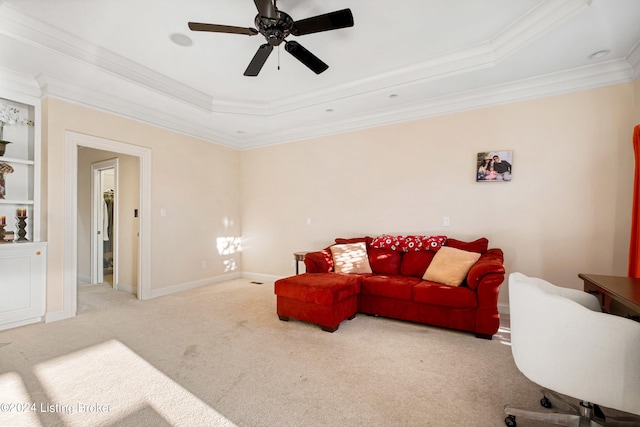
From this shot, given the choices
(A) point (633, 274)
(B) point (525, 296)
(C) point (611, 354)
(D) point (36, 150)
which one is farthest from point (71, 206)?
(A) point (633, 274)

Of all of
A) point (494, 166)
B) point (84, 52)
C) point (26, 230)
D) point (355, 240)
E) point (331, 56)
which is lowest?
point (355, 240)

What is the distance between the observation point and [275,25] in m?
2.24

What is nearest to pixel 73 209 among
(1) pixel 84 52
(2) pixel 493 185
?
(1) pixel 84 52

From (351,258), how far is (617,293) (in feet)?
8.50

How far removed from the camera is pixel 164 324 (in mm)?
3277

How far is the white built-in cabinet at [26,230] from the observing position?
310 centimetres

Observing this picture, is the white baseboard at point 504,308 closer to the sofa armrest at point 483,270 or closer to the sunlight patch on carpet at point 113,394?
the sofa armrest at point 483,270

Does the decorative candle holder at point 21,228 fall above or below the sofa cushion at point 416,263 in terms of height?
above

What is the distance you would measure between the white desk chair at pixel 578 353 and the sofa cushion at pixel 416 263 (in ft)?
6.80

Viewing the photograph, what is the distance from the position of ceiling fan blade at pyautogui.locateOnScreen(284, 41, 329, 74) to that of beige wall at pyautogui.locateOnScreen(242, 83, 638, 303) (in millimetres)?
1996

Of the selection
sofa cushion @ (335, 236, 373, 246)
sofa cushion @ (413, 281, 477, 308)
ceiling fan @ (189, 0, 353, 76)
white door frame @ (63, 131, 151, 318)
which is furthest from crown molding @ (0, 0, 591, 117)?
sofa cushion @ (413, 281, 477, 308)

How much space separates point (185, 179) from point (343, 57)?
3193mm

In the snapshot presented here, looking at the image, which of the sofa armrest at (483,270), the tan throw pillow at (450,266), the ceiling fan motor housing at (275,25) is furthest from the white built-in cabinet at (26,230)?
the sofa armrest at (483,270)

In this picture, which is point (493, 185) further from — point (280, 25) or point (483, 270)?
point (280, 25)
